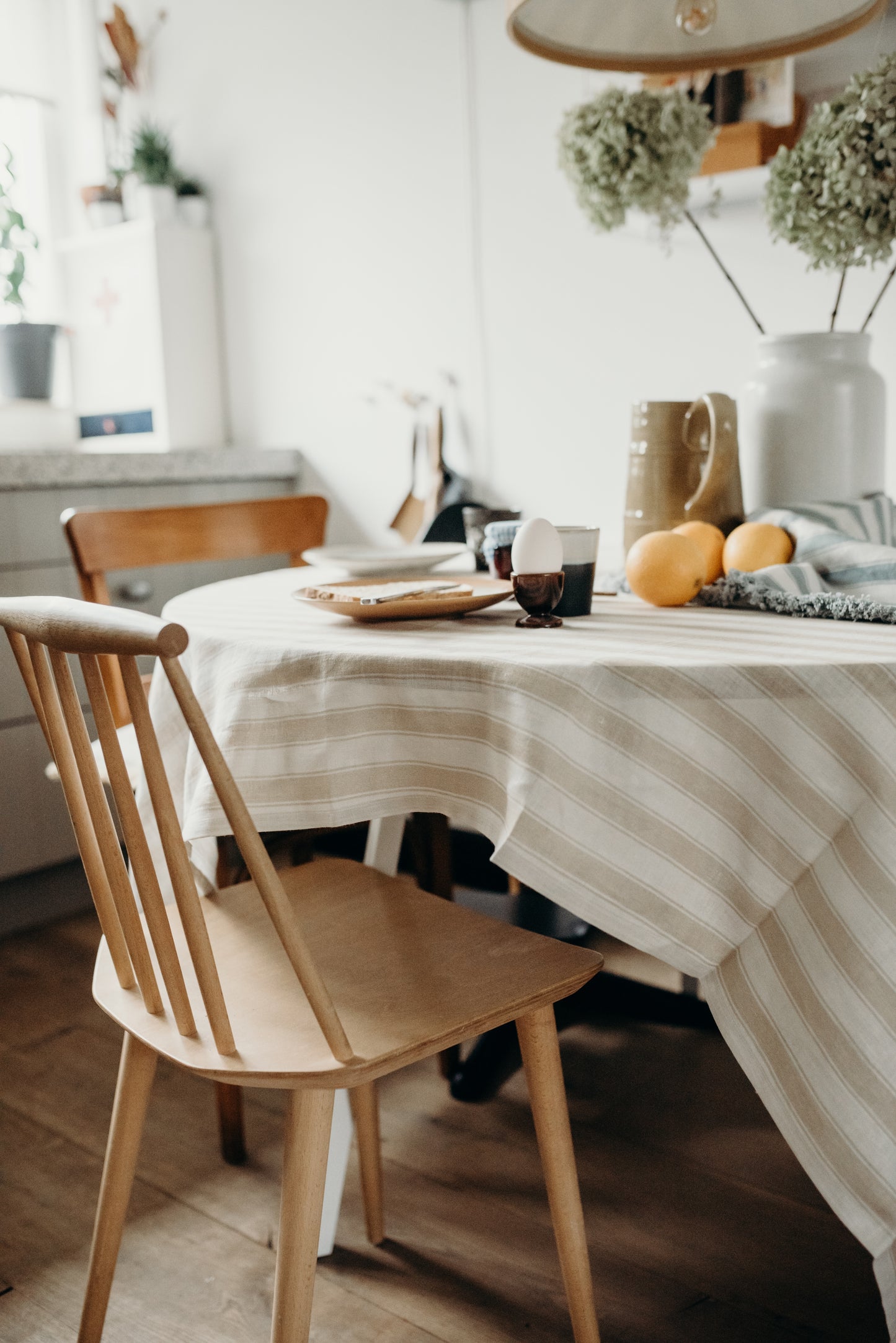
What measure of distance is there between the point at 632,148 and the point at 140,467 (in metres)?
1.37

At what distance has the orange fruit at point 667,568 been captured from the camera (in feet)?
3.93

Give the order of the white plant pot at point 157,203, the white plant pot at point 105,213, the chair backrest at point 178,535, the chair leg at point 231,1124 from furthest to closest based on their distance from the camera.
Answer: the white plant pot at point 105,213 < the white plant pot at point 157,203 < the chair backrest at point 178,535 < the chair leg at point 231,1124

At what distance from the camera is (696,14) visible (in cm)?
128

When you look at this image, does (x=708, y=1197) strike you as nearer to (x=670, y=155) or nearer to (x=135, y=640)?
(x=135, y=640)

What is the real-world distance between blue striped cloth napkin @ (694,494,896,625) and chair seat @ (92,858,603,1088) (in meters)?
0.42

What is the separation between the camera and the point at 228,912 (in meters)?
1.18

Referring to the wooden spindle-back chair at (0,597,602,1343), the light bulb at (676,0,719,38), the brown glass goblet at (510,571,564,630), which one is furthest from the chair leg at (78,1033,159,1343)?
the light bulb at (676,0,719,38)

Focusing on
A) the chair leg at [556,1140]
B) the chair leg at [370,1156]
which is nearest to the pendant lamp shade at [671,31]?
the chair leg at [556,1140]

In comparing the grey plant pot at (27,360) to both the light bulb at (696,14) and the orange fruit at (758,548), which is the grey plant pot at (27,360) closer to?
the light bulb at (696,14)

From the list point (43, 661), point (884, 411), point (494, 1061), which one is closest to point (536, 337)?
point (884, 411)

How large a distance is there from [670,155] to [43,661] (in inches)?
45.9

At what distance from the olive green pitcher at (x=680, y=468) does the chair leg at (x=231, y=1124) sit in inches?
37.2

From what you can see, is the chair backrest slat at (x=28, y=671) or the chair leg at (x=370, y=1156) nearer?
the chair backrest slat at (x=28, y=671)

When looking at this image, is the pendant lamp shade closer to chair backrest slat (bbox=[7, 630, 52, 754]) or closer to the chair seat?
chair backrest slat (bbox=[7, 630, 52, 754])
